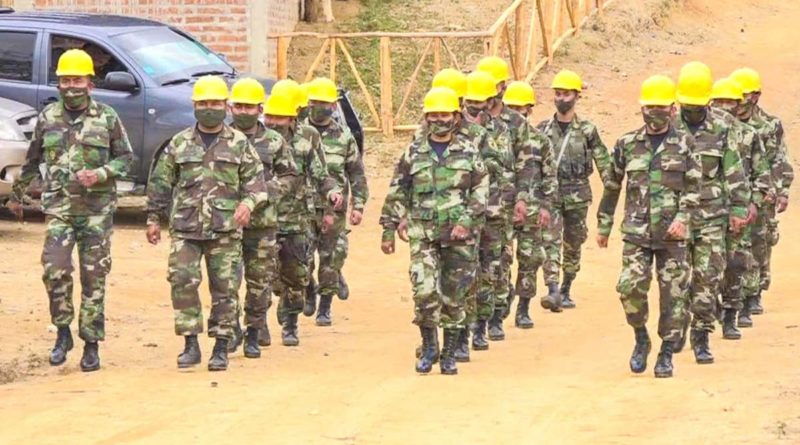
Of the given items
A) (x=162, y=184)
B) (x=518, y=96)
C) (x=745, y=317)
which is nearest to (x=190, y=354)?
(x=162, y=184)

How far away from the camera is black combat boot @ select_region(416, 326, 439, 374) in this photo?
473 inches

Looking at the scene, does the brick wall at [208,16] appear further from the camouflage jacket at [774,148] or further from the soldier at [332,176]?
the camouflage jacket at [774,148]

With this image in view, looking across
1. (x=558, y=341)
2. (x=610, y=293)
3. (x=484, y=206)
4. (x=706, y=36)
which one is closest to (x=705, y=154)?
(x=484, y=206)

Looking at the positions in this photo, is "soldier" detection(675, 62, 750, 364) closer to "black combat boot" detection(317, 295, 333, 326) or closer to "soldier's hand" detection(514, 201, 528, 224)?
"soldier's hand" detection(514, 201, 528, 224)

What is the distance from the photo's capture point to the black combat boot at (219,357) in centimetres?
1209

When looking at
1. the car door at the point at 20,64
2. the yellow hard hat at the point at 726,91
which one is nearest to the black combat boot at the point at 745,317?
the yellow hard hat at the point at 726,91

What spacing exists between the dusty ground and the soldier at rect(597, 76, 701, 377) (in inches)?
18.8

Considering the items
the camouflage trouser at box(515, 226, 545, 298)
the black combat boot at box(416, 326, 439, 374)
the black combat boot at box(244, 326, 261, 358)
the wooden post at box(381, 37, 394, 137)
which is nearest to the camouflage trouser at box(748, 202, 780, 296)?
the camouflage trouser at box(515, 226, 545, 298)

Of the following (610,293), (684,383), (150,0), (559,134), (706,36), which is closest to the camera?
(684,383)

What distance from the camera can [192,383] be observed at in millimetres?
11508

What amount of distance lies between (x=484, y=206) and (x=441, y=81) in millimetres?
1305

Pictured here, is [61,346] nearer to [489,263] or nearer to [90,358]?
[90,358]

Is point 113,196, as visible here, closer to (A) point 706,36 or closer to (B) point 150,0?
(B) point 150,0

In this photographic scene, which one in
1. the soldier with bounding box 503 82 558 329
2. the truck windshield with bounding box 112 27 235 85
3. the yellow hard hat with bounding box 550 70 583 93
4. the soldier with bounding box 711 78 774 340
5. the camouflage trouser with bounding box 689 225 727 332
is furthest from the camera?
the truck windshield with bounding box 112 27 235 85
